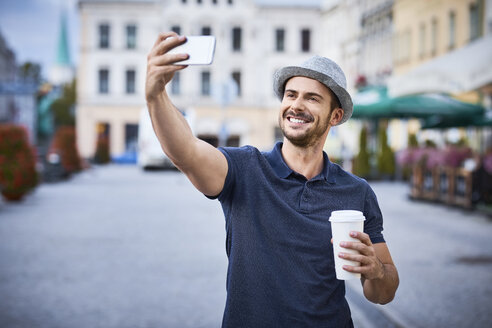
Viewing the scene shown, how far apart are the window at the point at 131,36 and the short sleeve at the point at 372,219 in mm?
57215

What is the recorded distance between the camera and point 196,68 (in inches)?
2324

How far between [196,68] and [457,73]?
49.0 metres

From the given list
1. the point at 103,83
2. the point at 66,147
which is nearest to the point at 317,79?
the point at 66,147

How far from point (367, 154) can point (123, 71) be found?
110 ft

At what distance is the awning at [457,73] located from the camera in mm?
10242

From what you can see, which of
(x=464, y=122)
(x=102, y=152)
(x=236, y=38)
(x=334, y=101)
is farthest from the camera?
(x=236, y=38)

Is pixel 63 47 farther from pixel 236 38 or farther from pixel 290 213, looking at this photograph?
pixel 290 213

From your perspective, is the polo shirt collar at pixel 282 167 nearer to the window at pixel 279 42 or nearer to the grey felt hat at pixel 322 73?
the grey felt hat at pixel 322 73

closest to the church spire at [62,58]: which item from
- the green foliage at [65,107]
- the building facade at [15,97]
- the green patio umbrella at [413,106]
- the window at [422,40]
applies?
the building facade at [15,97]

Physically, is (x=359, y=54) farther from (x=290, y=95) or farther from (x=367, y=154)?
(x=290, y=95)

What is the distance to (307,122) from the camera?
280 centimetres

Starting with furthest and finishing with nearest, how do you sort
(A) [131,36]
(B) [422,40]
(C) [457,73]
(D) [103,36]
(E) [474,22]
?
(A) [131,36], (D) [103,36], (B) [422,40], (E) [474,22], (C) [457,73]

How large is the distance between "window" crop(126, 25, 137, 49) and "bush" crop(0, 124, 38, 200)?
131 ft

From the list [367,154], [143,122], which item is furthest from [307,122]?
[143,122]
